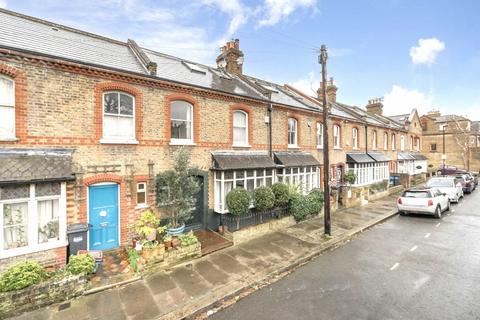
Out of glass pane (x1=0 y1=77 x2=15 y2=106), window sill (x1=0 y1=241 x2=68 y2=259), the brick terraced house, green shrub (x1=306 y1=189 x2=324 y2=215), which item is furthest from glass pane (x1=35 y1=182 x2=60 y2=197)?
green shrub (x1=306 y1=189 x2=324 y2=215)

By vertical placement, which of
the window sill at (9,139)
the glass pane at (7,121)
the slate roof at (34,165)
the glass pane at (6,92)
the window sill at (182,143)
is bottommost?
the slate roof at (34,165)

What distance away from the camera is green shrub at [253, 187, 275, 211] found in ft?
34.9

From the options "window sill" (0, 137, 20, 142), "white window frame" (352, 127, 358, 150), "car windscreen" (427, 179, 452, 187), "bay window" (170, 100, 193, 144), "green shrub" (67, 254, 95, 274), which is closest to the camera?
"green shrub" (67, 254, 95, 274)

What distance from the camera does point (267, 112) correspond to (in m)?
13.4

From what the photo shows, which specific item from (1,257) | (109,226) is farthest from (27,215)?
(109,226)

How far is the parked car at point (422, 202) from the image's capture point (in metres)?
12.9

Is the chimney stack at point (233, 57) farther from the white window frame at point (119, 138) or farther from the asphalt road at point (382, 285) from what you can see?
the asphalt road at point (382, 285)

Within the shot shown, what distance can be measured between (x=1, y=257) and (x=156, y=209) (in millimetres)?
4364

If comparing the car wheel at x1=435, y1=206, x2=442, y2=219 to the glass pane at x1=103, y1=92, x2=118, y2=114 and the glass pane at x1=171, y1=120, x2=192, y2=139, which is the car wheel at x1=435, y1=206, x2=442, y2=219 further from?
the glass pane at x1=103, y1=92, x2=118, y2=114

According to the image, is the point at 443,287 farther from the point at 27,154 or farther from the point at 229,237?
the point at 27,154

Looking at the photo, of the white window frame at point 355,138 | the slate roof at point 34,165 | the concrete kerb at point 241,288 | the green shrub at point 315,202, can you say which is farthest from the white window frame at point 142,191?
the white window frame at point 355,138

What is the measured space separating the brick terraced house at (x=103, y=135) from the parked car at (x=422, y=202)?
6205mm

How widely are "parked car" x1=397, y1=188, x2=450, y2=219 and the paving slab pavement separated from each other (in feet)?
16.5

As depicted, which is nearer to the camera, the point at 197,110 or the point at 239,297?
the point at 239,297
